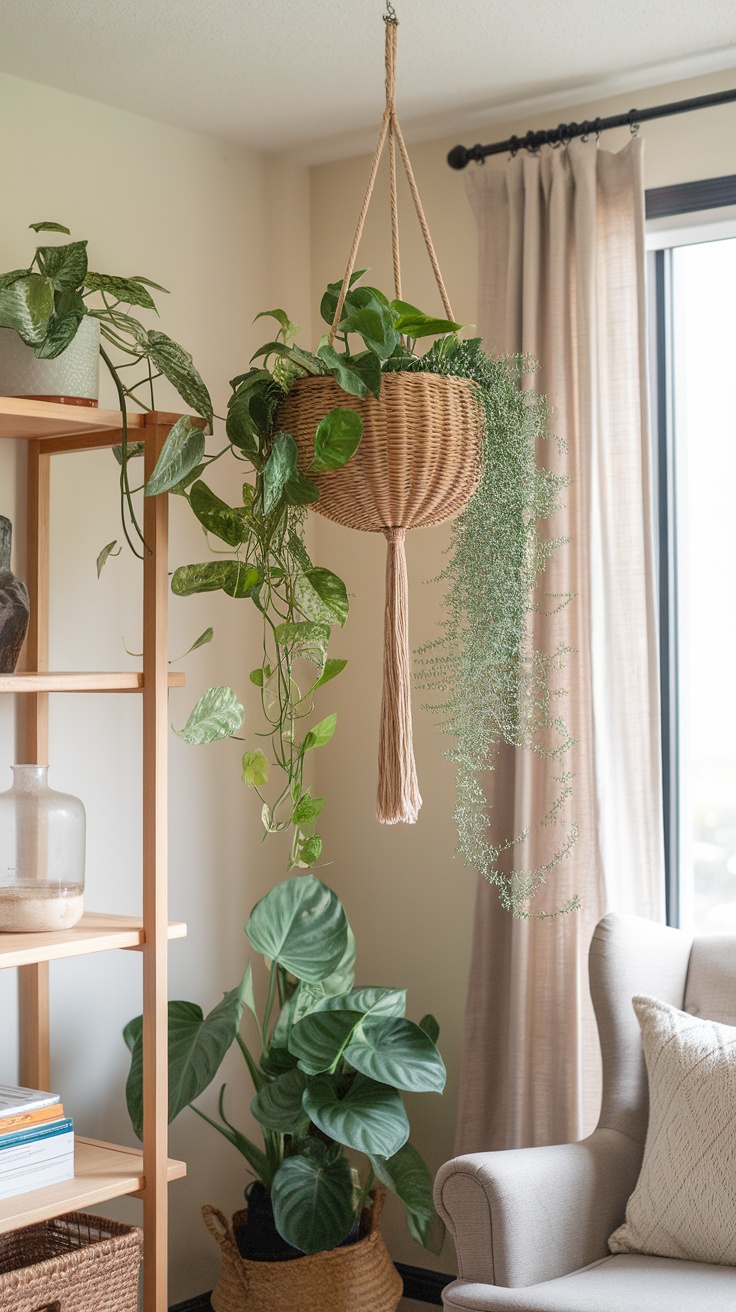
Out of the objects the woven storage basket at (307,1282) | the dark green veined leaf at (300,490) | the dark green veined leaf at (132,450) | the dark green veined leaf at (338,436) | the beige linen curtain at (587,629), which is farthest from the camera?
the beige linen curtain at (587,629)

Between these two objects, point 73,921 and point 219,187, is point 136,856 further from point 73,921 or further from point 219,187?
point 219,187

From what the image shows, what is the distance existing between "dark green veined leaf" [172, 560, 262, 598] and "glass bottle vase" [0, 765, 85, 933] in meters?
0.41

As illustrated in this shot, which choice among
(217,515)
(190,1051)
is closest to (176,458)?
(217,515)

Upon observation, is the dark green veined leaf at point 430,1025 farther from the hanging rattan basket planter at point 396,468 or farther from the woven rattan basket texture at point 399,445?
the woven rattan basket texture at point 399,445

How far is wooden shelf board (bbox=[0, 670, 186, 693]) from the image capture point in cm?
209

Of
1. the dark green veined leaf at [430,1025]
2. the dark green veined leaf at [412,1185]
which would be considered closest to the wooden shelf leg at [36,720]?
the dark green veined leaf at [412,1185]

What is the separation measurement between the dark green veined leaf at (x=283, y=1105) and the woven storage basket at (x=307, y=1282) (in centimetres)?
27

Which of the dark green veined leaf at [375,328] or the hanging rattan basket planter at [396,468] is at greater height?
the dark green veined leaf at [375,328]

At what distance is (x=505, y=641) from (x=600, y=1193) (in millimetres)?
1023

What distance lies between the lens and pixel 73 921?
2.22 metres

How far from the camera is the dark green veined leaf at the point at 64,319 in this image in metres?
2.02

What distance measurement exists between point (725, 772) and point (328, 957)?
37.0 inches

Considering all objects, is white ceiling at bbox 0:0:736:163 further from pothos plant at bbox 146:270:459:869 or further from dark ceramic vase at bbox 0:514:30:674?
dark ceramic vase at bbox 0:514:30:674

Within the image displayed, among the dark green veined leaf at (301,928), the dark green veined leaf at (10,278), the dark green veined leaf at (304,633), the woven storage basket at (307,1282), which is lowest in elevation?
the woven storage basket at (307,1282)
